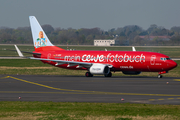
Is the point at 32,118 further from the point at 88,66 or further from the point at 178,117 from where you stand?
the point at 88,66

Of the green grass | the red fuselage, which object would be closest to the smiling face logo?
the red fuselage

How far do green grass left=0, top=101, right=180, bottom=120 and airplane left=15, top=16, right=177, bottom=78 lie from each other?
2348 centimetres

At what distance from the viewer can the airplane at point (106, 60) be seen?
146 ft

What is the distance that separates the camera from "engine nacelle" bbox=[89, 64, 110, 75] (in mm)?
45487

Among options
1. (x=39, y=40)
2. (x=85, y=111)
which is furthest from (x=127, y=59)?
(x=85, y=111)

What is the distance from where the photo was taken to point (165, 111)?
63.4 feet

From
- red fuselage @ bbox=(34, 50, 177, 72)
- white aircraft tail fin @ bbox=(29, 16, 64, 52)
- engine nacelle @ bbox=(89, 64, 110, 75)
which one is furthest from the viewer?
white aircraft tail fin @ bbox=(29, 16, 64, 52)

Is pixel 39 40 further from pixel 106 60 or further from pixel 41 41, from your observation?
pixel 106 60

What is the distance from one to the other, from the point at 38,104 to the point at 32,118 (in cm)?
510

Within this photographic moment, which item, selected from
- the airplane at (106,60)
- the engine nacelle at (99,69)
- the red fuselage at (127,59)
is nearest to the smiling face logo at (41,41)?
the airplane at (106,60)

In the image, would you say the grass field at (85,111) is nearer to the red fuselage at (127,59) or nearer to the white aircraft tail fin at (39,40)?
the red fuselage at (127,59)

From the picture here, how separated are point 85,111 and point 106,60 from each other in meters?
28.7

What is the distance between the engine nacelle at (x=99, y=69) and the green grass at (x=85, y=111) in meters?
23.1

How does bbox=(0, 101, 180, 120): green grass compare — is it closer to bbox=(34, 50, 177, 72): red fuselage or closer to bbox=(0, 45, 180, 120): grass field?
bbox=(0, 45, 180, 120): grass field
